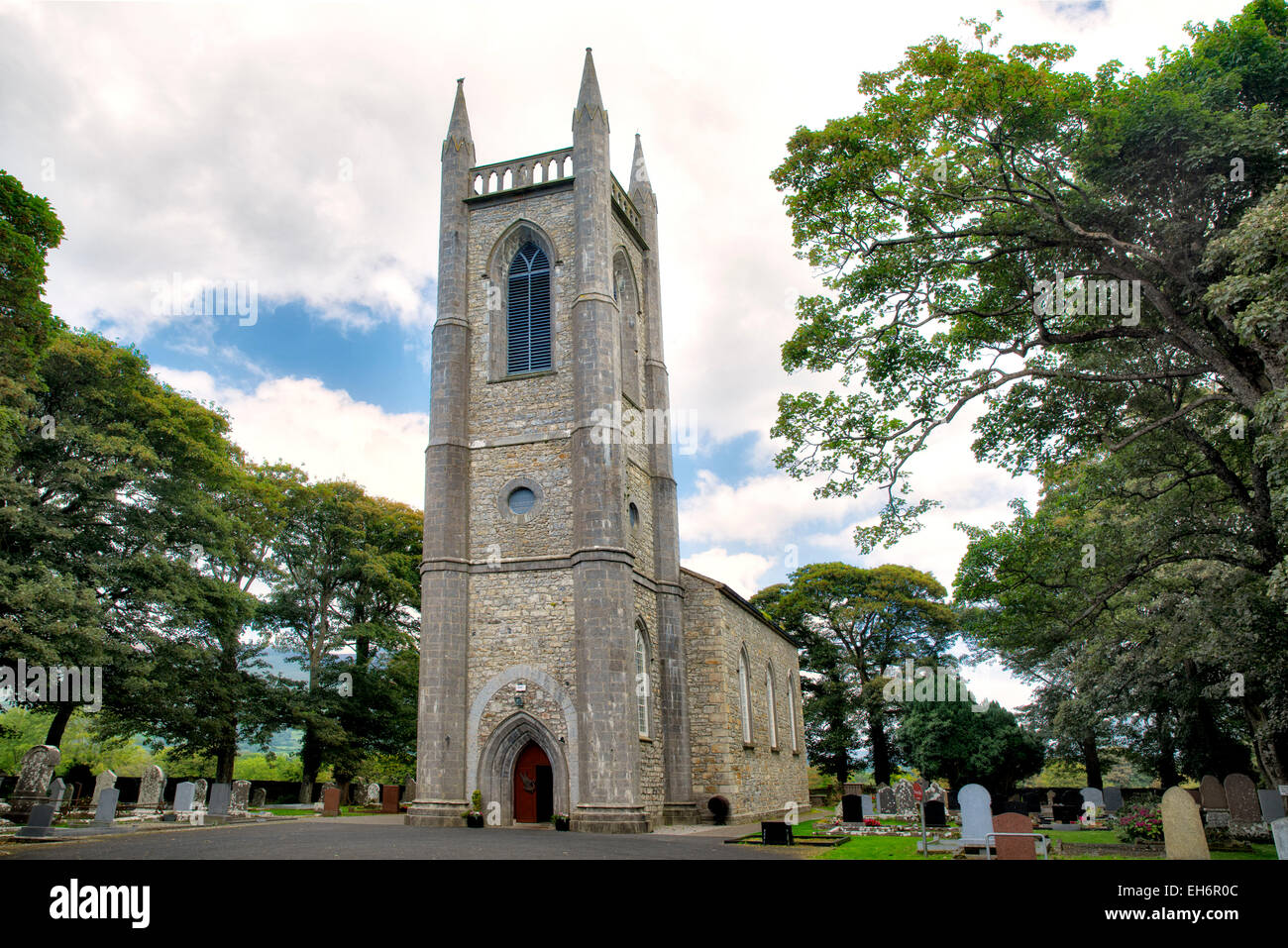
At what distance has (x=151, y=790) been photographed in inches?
928

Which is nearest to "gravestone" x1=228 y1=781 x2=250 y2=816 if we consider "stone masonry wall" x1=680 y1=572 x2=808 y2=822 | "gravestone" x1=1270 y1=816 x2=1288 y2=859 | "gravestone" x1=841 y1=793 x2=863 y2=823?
"stone masonry wall" x1=680 y1=572 x2=808 y2=822

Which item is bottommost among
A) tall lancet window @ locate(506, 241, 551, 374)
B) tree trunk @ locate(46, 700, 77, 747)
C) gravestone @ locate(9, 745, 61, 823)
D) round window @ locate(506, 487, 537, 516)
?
gravestone @ locate(9, 745, 61, 823)

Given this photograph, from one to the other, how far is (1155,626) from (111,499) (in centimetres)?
2936

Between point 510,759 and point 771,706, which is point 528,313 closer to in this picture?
point 510,759

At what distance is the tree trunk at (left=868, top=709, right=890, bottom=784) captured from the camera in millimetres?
46094

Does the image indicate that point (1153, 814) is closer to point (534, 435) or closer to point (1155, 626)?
point (1155, 626)

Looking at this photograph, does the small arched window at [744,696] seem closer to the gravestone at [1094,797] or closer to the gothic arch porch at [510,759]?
the gothic arch porch at [510,759]

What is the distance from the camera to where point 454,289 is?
82.1 feet

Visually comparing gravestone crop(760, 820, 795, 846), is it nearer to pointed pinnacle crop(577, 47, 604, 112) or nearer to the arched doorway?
the arched doorway

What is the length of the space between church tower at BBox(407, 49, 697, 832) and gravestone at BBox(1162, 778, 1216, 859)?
39.0 ft

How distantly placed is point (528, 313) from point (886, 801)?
19.1 m

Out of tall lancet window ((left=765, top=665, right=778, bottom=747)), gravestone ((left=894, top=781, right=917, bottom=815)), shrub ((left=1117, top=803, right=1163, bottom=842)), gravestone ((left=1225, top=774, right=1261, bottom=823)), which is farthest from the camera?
tall lancet window ((left=765, top=665, right=778, bottom=747))

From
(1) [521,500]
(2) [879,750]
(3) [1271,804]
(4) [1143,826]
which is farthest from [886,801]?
(2) [879,750]

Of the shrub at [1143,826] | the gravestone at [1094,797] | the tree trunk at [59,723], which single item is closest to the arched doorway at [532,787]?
the shrub at [1143,826]
